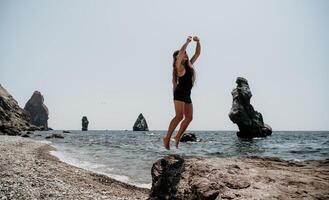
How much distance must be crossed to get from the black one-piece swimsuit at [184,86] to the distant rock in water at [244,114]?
183 ft

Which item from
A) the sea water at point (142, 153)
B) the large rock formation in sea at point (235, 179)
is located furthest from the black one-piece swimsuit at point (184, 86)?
the sea water at point (142, 153)

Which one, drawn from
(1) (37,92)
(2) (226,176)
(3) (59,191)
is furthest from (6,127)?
(1) (37,92)

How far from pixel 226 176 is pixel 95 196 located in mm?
4144

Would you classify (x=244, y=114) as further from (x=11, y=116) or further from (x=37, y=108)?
(x=37, y=108)

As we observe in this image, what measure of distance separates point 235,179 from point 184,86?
2758mm

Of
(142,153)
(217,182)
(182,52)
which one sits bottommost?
(142,153)

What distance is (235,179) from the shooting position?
4938 millimetres

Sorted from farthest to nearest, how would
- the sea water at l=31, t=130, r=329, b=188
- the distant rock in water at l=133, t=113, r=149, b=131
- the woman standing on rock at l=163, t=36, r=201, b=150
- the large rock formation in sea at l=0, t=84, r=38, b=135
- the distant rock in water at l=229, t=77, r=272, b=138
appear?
the distant rock in water at l=133, t=113, r=149, b=131
the large rock formation in sea at l=0, t=84, r=38, b=135
the distant rock in water at l=229, t=77, r=272, b=138
the sea water at l=31, t=130, r=329, b=188
the woman standing on rock at l=163, t=36, r=201, b=150

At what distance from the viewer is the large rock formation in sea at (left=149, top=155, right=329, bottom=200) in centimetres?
434

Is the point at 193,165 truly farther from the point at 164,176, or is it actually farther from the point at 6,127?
the point at 6,127

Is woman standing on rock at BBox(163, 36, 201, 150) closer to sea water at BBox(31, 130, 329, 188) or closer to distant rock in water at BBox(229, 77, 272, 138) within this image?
sea water at BBox(31, 130, 329, 188)

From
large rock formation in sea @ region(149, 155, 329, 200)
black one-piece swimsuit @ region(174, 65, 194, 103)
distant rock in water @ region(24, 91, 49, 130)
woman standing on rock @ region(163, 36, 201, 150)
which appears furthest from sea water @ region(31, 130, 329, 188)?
distant rock in water @ region(24, 91, 49, 130)

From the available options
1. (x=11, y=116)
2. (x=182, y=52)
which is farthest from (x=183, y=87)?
(x=11, y=116)

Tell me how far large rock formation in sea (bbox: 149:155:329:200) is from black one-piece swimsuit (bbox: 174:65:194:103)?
4.75 ft
